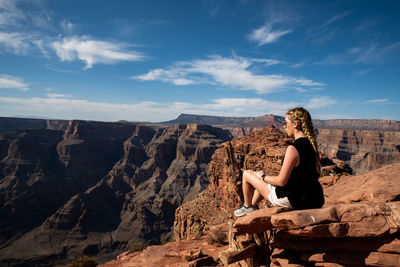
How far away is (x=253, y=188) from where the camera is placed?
5.31 meters

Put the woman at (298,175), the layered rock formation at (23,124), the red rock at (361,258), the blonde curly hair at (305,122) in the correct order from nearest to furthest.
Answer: the red rock at (361,258) → the woman at (298,175) → the blonde curly hair at (305,122) → the layered rock formation at (23,124)

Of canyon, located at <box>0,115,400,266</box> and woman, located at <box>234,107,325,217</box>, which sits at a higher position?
woman, located at <box>234,107,325,217</box>

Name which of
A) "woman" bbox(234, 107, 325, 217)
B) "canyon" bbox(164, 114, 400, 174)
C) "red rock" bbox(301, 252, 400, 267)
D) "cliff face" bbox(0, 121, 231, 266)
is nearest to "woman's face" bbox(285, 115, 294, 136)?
"woman" bbox(234, 107, 325, 217)

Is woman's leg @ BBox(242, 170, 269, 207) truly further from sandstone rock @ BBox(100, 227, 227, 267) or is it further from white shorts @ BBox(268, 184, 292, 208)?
sandstone rock @ BBox(100, 227, 227, 267)

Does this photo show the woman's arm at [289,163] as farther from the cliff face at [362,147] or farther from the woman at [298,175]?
the cliff face at [362,147]

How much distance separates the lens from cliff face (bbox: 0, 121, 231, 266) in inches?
2534

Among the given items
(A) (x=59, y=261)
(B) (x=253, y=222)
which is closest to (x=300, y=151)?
(B) (x=253, y=222)

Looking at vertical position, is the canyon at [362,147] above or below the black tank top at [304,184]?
below

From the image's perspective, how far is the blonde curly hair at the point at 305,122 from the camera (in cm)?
448

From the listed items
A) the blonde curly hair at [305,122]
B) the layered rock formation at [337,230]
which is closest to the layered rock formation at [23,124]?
the layered rock formation at [337,230]

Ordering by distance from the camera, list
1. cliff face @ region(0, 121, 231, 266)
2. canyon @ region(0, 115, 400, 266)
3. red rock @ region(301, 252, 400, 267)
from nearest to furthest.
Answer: red rock @ region(301, 252, 400, 267), canyon @ region(0, 115, 400, 266), cliff face @ region(0, 121, 231, 266)

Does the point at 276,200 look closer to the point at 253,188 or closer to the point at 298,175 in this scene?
the point at 253,188

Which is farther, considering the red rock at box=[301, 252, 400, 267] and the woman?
the woman

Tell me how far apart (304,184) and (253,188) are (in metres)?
1.32
